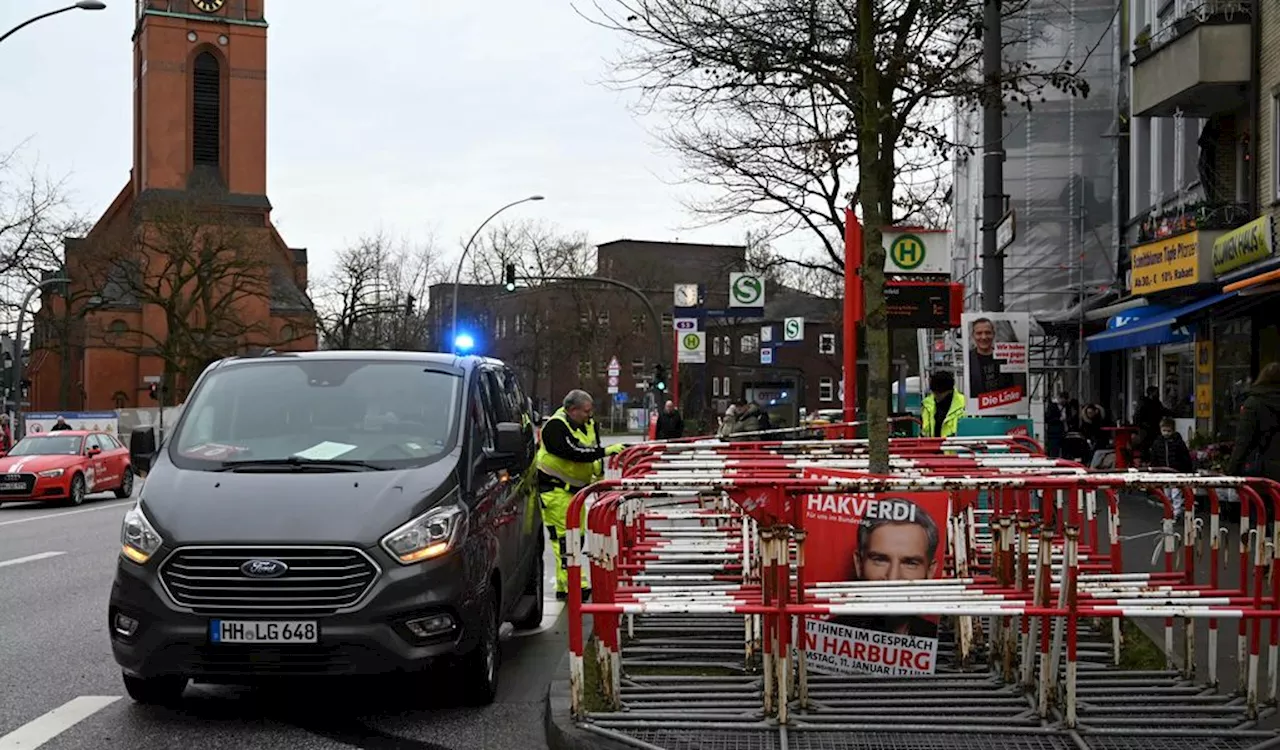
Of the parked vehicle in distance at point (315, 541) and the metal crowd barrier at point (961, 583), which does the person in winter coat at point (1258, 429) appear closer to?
the metal crowd barrier at point (961, 583)

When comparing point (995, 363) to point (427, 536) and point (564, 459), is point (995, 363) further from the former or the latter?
point (427, 536)

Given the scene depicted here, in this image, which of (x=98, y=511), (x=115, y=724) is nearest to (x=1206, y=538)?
(x=115, y=724)

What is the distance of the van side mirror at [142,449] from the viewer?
8.10m

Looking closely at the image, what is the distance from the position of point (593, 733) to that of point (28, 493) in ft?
68.7

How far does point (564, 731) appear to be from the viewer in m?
6.32

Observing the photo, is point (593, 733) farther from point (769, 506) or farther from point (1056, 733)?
point (1056, 733)

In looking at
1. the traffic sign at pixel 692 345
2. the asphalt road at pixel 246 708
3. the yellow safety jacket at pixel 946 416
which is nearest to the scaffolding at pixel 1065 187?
the traffic sign at pixel 692 345

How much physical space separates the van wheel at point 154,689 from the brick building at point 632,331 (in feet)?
→ 216

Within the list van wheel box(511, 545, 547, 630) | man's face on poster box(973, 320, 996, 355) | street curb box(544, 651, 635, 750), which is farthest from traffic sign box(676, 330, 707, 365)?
street curb box(544, 651, 635, 750)

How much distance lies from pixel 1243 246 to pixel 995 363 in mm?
4453

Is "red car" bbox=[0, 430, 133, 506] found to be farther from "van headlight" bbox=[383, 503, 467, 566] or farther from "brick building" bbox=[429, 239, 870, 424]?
"brick building" bbox=[429, 239, 870, 424]

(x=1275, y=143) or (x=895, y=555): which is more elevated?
(x=1275, y=143)

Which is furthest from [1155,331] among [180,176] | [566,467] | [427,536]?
[180,176]

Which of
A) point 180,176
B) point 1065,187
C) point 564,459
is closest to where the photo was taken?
point 564,459
